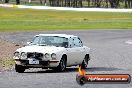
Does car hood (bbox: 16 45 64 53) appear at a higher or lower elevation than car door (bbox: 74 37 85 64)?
higher

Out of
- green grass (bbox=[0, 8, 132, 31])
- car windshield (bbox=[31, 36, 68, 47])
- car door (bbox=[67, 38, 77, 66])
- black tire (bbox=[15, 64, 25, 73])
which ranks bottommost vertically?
green grass (bbox=[0, 8, 132, 31])

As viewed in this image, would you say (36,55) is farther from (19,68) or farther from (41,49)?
(19,68)

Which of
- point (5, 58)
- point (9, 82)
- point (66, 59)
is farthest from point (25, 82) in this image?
point (5, 58)

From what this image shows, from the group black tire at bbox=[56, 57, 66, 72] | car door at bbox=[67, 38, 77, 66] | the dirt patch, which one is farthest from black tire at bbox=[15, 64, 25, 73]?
car door at bbox=[67, 38, 77, 66]

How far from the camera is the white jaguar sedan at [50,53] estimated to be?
54.7 ft

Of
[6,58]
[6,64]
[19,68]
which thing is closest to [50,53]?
[19,68]

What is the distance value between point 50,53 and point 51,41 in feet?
4.48

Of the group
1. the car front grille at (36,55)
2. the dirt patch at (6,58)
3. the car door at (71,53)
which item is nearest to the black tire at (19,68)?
the car front grille at (36,55)

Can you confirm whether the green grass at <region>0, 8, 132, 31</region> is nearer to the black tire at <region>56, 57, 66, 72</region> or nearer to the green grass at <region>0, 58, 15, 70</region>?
the green grass at <region>0, 58, 15, 70</region>

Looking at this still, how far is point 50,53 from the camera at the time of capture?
1673cm

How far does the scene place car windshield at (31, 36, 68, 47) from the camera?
17.9m

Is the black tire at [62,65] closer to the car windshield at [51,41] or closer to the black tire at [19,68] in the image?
the car windshield at [51,41]

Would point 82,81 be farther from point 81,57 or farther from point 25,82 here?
point 81,57

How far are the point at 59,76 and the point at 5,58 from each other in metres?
7.65
